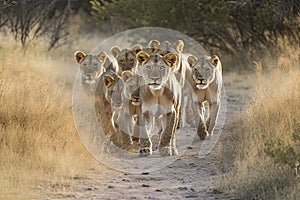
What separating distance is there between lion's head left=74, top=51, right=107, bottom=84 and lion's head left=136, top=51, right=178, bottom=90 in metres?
1.38

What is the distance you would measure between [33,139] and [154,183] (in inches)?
66.9

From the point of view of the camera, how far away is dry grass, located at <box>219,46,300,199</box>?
7.75 meters

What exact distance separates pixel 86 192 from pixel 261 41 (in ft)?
43.1

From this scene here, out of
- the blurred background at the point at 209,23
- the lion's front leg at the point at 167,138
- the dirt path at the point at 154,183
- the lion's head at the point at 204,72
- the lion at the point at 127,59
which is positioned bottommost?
the dirt path at the point at 154,183

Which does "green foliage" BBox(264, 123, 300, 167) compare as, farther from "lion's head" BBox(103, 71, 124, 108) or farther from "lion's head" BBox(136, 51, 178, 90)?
"lion's head" BBox(103, 71, 124, 108)

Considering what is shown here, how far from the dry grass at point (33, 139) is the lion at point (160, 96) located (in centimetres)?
99

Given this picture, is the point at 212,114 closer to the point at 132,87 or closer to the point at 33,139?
the point at 132,87

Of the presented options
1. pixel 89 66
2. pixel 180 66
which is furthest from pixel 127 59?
pixel 89 66

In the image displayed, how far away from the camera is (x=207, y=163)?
10008 mm

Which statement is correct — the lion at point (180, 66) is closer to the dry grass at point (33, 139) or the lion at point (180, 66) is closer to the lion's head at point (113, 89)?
the lion's head at point (113, 89)

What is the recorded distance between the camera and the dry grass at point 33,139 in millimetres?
8445

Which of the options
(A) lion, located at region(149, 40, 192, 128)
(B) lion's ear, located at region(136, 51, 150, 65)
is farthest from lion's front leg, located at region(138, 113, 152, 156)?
(A) lion, located at region(149, 40, 192, 128)

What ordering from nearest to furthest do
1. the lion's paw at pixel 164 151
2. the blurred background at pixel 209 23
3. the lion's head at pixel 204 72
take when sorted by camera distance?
the lion's paw at pixel 164 151 → the lion's head at pixel 204 72 → the blurred background at pixel 209 23

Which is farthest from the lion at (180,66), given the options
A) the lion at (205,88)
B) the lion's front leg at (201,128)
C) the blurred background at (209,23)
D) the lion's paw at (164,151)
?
the blurred background at (209,23)
